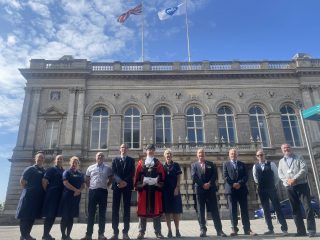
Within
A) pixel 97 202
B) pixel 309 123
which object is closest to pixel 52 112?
pixel 97 202

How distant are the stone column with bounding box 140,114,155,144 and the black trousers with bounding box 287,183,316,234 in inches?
633

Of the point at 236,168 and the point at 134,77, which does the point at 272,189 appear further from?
the point at 134,77

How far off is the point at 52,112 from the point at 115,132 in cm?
554

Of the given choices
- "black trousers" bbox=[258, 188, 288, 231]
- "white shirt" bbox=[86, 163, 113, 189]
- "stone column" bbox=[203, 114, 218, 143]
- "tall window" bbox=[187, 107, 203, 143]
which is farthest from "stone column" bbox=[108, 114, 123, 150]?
"black trousers" bbox=[258, 188, 288, 231]

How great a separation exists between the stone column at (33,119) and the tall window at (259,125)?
17.8 metres

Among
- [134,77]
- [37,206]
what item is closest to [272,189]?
[37,206]

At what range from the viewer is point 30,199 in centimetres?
706

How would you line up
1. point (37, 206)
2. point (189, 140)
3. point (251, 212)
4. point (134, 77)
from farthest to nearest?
point (134, 77) < point (189, 140) < point (251, 212) < point (37, 206)

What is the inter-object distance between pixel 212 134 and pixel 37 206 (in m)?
17.5

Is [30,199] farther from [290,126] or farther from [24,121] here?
[290,126]

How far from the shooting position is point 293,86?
24.8m

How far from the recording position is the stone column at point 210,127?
22844mm

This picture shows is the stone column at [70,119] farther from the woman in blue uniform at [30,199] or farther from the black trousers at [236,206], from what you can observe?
the black trousers at [236,206]

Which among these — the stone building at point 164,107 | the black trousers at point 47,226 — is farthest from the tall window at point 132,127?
the black trousers at point 47,226
